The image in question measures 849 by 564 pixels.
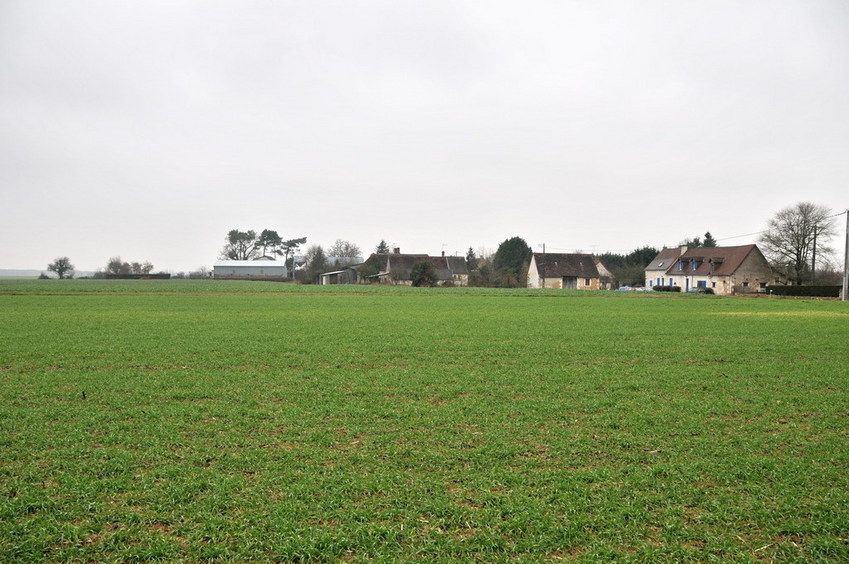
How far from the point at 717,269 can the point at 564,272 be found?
25442 mm

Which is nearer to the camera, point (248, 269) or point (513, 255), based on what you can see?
point (513, 255)

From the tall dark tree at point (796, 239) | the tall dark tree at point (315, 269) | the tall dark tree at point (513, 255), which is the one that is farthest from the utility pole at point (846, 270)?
the tall dark tree at point (315, 269)

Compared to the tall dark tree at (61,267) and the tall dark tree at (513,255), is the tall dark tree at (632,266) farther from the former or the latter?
the tall dark tree at (61,267)

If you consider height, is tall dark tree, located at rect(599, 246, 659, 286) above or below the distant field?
above

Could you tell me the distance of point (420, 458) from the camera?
7312 millimetres

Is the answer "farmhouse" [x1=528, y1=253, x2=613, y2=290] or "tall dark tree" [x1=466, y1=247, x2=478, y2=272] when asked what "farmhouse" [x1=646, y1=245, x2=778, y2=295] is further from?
"tall dark tree" [x1=466, y1=247, x2=478, y2=272]

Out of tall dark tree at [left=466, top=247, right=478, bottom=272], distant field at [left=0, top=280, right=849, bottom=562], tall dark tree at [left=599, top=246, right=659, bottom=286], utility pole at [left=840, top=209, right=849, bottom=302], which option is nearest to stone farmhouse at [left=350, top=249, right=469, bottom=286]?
tall dark tree at [left=466, top=247, right=478, bottom=272]

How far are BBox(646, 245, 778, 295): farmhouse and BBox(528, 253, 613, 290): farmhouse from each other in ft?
43.4

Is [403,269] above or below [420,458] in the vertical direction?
above

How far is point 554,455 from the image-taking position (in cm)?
747

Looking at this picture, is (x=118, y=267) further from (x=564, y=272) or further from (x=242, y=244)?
(x=564, y=272)

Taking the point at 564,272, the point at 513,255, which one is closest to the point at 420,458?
the point at 564,272

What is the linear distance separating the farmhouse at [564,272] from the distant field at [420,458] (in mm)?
86209

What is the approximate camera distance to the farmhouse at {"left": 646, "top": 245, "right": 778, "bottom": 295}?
8812 cm
